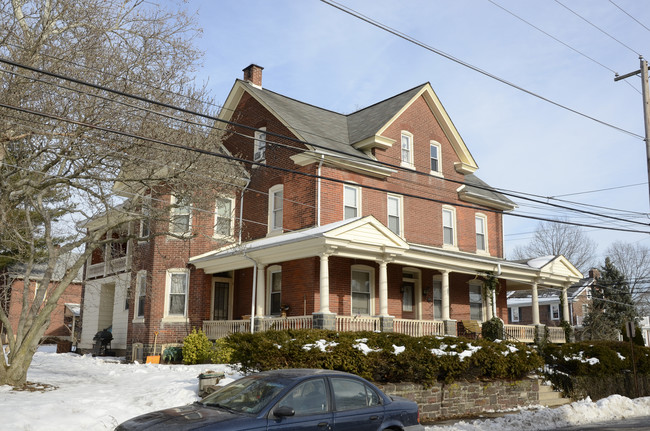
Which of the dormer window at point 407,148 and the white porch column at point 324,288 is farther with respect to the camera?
the dormer window at point 407,148

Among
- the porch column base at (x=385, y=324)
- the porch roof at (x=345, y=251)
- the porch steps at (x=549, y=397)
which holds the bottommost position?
the porch steps at (x=549, y=397)

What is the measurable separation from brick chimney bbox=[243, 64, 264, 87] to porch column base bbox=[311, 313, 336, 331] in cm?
1315

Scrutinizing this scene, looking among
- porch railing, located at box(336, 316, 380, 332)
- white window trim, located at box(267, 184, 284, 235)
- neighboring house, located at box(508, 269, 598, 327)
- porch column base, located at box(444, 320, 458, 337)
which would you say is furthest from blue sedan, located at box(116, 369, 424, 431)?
neighboring house, located at box(508, 269, 598, 327)

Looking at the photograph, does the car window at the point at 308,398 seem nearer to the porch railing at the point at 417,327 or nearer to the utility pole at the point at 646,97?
the porch railing at the point at 417,327

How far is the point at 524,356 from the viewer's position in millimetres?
15758

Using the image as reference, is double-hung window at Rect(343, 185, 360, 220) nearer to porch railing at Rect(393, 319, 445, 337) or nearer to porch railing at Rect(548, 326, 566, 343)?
porch railing at Rect(393, 319, 445, 337)

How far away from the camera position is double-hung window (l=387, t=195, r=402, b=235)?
24.4 meters

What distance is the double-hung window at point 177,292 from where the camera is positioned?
23203 mm

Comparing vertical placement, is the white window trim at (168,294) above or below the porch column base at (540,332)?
above

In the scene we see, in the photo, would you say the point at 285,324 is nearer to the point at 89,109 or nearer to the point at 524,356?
the point at 524,356

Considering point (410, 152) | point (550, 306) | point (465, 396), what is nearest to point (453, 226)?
point (410, 152)

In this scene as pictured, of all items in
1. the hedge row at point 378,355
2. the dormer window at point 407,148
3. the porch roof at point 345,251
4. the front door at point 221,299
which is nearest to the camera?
the hedge row at point 378,355

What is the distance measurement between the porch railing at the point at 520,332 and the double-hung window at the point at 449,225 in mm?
4695

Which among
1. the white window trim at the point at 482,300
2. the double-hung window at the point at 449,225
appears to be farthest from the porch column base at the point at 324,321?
the white window trim at the point at 482,300
